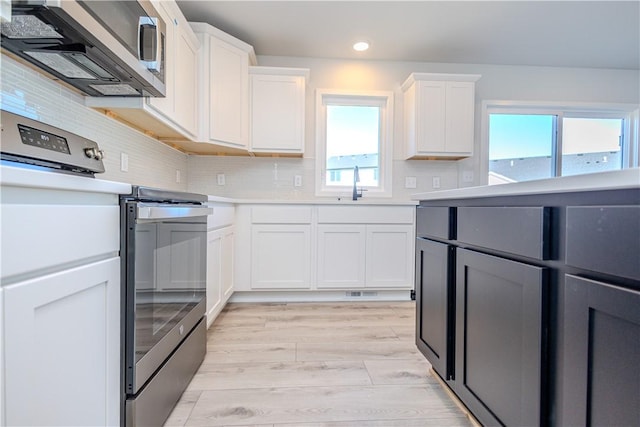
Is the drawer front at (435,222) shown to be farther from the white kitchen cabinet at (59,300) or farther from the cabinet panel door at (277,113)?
the cabinet panel door at (277,113)

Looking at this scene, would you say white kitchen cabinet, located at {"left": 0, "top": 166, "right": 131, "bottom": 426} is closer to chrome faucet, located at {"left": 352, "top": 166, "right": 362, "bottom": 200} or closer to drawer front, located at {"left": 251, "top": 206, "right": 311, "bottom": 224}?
drawer front, located at {"left": 251, "top": 206, "right": 311, "bottom": 224}

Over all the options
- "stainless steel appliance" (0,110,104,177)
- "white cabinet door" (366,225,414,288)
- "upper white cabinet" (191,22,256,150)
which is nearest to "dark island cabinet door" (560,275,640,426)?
"stainless steel appliance" (0,110,104,177)

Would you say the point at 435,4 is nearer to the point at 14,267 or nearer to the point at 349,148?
the point at 349,148

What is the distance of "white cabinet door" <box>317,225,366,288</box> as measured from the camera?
8.74 ft

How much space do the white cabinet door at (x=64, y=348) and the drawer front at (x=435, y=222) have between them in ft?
3.85

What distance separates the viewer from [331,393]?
1.35 m

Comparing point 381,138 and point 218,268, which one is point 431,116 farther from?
point 218,268

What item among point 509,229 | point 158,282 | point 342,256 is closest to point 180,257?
point 158,282

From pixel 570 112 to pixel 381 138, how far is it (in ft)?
7.14

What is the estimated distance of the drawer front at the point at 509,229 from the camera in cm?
75

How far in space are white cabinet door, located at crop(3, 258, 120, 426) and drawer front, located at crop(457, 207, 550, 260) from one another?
1136 millimetres

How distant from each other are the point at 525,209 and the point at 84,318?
1.18 metres

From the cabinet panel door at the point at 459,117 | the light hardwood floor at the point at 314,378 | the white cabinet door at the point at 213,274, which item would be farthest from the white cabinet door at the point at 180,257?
the cabinet panel door at the point at 459,117

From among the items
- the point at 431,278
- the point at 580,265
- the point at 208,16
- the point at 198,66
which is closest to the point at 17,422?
the point at 580,265
